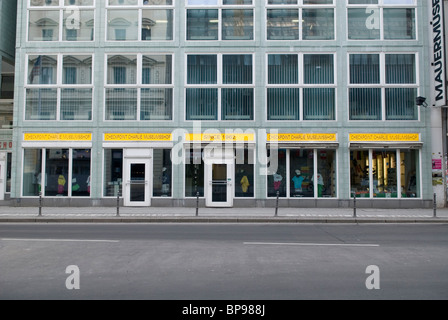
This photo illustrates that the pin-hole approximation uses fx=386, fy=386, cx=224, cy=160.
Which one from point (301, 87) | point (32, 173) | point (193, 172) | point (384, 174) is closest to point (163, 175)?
point (193, 172)

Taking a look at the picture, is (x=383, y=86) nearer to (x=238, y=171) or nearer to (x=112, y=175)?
(x=238, y=171)

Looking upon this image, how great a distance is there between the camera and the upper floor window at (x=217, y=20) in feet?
66.8

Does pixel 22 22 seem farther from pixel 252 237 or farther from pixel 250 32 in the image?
pixel 252 237

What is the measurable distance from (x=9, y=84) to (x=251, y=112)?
48.9ft

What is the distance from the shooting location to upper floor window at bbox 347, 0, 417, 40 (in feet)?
65.8

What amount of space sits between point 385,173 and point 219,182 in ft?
27.8

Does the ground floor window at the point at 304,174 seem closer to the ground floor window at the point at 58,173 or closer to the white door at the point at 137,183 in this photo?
the white door at the point at 137,183

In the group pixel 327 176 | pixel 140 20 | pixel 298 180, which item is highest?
pixel 140 20

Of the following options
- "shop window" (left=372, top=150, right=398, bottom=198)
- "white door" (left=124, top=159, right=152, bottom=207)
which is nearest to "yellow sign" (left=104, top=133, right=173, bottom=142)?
"white door" (left=124, top=159, right=152, bottom=207)

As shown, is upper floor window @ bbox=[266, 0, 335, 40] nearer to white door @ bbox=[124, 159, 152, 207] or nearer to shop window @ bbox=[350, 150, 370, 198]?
shop window @ bbox=[350, 150, 370, 198]

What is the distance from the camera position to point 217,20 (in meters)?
20.4

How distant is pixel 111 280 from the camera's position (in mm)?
6391
